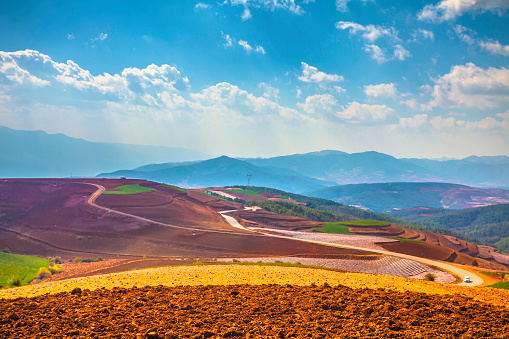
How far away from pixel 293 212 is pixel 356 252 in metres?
52.9

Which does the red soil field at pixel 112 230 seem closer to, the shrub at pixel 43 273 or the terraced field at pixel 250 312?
the shrub at pixel 43 273

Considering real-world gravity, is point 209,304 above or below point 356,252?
above

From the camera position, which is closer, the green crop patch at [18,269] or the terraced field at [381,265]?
the green crop patch at [18,269]

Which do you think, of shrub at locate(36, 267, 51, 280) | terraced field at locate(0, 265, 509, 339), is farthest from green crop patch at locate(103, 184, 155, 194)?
terraced field at locate(0, 265, 509, 339)

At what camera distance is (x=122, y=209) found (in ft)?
185

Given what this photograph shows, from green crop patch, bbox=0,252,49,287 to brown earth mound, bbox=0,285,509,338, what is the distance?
14337mm

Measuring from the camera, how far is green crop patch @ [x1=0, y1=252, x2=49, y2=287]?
22933mm

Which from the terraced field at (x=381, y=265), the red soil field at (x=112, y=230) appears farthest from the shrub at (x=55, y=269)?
the terraced field at (x=381, y=265)

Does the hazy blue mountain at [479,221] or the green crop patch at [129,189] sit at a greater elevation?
the green crop patch at [129,189]

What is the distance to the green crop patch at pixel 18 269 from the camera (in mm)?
22933

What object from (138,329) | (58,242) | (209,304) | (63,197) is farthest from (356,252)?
(63,197)

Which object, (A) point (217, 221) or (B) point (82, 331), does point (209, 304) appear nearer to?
(B) point (82, 331)

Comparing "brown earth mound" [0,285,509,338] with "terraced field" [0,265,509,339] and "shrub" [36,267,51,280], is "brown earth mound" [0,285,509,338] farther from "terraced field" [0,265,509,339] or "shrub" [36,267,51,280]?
"shrub" [36,267,51,280]

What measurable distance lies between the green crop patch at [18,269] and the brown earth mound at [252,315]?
14337 mm
